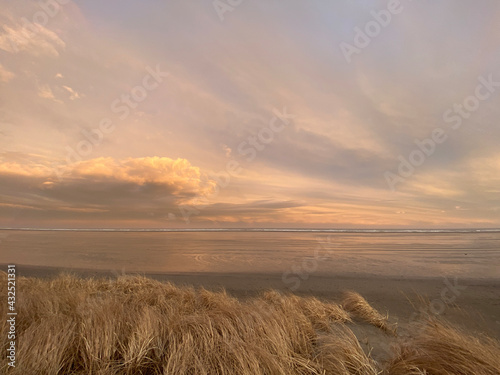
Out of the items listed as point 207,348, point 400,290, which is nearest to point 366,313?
point 207,348

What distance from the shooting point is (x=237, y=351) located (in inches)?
153

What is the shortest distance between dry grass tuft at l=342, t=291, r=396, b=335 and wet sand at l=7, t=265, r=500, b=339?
54 cm

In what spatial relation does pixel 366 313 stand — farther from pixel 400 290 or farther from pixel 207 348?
pixel 400 290

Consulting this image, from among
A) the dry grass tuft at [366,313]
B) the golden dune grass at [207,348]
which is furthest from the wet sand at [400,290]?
the golden dune grass at [207,348]

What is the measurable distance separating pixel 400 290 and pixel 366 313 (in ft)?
19.0

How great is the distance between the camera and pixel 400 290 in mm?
12055

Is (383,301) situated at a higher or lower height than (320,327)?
lower

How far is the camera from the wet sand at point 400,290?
29.1 ft

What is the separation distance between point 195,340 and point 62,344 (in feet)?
6.36

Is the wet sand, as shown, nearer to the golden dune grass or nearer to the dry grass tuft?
the dry grass tuft

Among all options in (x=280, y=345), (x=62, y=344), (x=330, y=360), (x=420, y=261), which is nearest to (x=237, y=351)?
(x=280, y=345)

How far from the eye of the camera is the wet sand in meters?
8.88

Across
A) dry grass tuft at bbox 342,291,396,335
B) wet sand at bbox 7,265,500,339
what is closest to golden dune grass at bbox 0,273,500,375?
dry grass tuft at bbox 342,291,396,335

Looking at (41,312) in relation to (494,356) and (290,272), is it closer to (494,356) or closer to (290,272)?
(494,356)
